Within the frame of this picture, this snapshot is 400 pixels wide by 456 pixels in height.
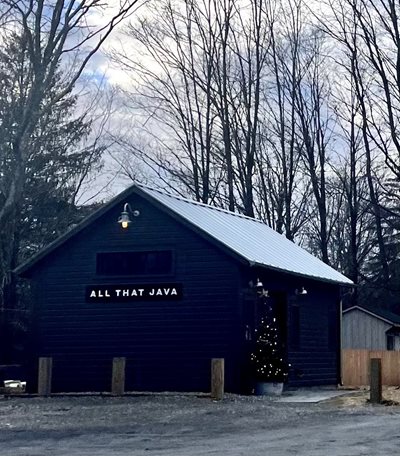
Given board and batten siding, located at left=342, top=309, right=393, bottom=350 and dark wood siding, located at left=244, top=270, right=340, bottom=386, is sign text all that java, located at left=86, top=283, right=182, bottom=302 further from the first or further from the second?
board and batten siding, located at left=342, top=309, right=393, bottom=350

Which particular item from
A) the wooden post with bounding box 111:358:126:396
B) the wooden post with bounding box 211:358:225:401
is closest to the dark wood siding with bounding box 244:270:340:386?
the wooden post with bounding box 211:358:225:401

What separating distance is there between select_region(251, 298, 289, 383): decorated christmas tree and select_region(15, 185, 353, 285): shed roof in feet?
5.69

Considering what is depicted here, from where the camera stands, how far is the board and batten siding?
137 feet

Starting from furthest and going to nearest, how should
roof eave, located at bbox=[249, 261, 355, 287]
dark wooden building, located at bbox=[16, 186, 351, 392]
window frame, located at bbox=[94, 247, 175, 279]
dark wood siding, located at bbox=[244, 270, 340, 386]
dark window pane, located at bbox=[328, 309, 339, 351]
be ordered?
dark window pane, located at bbox=[328, 309, 339, 351], dark wood siding, located at bbox=[244, 270, 340, 386], window frame, located at bbox=[94, 247, 175, 279], dark wooden building, located at bbox=[16, 186, 351, 392], roof eave, located at bbox=[249, 261, 355, 287]

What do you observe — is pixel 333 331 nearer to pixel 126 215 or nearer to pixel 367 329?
pixel 126 215

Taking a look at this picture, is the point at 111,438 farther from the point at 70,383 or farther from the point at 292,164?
the point at 292,164

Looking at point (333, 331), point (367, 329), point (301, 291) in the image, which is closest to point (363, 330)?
point (367, 329)

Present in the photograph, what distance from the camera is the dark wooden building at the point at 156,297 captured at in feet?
79.2

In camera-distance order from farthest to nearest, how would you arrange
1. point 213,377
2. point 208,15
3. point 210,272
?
point 208,15 < point 210,272 < point 213,377

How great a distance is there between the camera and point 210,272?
79.8ft

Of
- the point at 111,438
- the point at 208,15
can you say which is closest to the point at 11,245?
the point at 208,15

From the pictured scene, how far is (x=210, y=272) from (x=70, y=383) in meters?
4.93

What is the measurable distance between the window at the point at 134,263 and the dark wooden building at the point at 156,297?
0.09 feet

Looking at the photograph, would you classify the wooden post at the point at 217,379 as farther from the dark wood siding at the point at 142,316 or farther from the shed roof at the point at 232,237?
the shed roof at the point at 232,237
